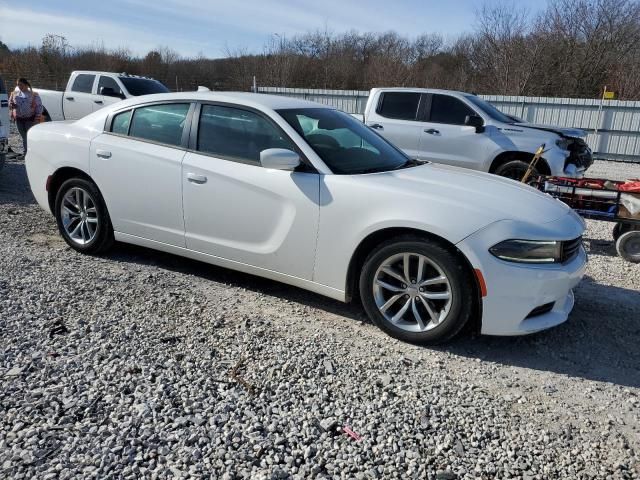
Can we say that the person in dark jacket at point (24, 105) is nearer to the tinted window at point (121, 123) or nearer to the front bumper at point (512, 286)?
the tinted window at point (121, 123)

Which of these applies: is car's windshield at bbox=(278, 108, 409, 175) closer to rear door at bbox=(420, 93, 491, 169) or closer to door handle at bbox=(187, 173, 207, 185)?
door handle at bbox=(187, 173, 207, 185)

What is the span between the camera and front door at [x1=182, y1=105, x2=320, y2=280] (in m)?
3.84

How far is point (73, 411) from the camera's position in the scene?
2693 mm

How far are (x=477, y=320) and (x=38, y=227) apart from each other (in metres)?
5.10

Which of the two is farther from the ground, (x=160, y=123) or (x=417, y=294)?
(x=160, y=123)

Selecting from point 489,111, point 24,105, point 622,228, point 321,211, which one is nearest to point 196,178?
point 321,211

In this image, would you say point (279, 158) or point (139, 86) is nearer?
point (279, 158)

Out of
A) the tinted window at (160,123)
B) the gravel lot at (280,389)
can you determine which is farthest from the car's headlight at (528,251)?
the tinted window at (160,123)

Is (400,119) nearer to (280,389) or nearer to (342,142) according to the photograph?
(342,142)

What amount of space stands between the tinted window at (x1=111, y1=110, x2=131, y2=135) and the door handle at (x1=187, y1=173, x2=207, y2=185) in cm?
99

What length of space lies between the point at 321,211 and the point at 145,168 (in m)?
1.74

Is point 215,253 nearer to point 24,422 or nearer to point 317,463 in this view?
point 24,422

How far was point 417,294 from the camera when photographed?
3.56 metres

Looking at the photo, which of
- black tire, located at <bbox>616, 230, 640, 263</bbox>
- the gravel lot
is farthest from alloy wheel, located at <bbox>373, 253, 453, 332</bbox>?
black tire, located at <bbox>616, 230, 640, 263</bbox>
